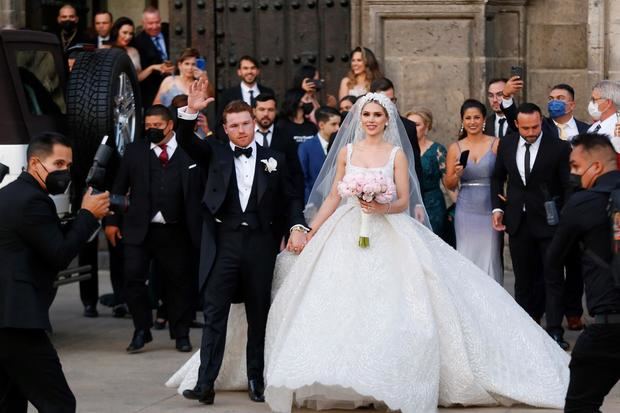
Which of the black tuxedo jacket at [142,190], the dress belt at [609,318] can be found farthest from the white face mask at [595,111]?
the dress belt at [609,318]

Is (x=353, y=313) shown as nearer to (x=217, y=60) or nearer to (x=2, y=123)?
(x=2, y=123)

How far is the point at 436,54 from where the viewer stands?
1479 centimetres

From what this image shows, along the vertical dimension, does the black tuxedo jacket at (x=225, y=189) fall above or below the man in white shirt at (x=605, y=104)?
below

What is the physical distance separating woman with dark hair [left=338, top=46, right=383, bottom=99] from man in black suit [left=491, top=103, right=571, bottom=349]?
2590mm

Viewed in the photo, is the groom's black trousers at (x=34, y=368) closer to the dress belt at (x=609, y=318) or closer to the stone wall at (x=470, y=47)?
the dress belt at (x=609, y=318)

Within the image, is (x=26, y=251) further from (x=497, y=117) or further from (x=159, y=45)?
(x=159, y=45)

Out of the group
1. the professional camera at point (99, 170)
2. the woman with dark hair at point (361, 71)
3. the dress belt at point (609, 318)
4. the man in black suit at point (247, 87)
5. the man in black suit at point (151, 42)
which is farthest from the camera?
the man in black suit at point (151, 42)

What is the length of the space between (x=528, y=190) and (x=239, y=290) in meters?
2.79

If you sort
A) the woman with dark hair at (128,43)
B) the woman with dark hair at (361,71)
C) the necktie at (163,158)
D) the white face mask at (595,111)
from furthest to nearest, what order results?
the woman with dark hair at (128,43) < the woman with dark hair at (361,71) < the white face mask at (595,111) < the necktie at (163,158)

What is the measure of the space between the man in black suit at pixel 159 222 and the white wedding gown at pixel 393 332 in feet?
5.04

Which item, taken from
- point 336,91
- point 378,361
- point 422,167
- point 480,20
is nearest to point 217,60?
point 336,91

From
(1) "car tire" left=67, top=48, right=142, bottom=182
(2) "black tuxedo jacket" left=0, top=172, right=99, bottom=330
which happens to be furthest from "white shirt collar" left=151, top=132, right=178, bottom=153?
(2) "black tuxedo jacket" left=0, top=172, right=99, bottom=330

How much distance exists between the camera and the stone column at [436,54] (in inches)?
579

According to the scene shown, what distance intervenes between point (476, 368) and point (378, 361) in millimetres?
785
